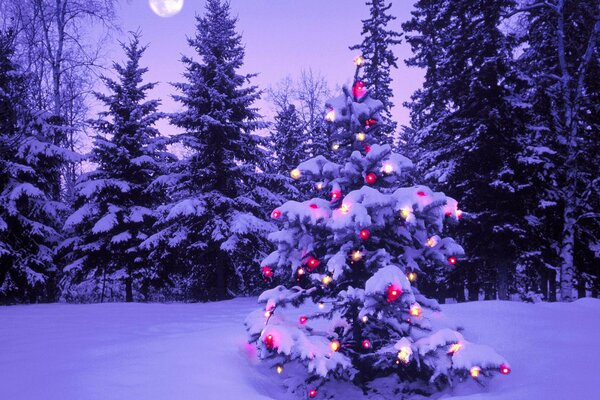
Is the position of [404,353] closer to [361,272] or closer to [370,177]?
[361,272]

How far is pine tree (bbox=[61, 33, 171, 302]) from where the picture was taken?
55.1ft

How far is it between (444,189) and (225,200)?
840 cm

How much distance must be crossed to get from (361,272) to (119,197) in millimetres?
14373

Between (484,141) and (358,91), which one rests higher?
(484,141)

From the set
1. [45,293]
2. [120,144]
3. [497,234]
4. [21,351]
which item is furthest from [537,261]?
[45,293]

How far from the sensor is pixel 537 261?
541 inches

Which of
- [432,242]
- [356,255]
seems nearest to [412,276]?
[432,242]

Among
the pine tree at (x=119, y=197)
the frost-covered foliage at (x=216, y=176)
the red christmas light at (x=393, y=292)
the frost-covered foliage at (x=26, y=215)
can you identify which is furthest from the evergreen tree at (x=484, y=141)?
the frost-covered foliage at (x=26, y=215)

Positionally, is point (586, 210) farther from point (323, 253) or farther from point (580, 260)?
point (323, 253)

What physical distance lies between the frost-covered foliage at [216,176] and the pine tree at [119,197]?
4.00 ft

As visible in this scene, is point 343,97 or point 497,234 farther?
point 497,234

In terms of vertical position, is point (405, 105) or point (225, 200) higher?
point (405, 105)

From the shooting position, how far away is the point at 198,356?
19.6 feet

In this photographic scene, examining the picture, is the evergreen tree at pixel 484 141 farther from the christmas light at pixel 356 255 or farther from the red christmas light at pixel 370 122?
the christmas light at pixel 356 255
